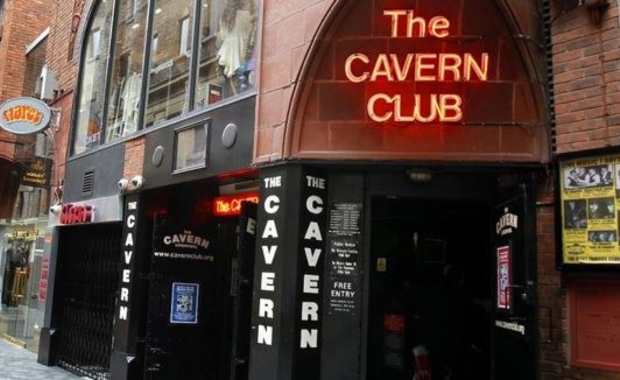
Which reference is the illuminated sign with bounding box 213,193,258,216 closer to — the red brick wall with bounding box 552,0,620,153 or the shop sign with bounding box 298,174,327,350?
the shop sign with bounding box 298,174,327,350

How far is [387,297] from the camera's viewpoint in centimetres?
812

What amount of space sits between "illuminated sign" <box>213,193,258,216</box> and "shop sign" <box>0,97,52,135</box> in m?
5.11

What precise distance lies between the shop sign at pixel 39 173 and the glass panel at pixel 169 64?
15.4ft

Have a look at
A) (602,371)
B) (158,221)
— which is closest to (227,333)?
(158,221)

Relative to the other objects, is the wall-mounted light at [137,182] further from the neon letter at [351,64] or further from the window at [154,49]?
the neon letter at [351,64]

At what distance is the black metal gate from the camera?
415 inches

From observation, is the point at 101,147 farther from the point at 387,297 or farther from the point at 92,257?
the point at 387,297

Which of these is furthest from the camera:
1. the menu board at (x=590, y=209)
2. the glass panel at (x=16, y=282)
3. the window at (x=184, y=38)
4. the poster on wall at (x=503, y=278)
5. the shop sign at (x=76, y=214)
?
the glass panel at (x=16, y=282)

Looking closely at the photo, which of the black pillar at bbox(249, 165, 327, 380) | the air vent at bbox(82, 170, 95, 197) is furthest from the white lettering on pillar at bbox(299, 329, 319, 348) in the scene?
the air vent at bbox(82, 170, 95, 197)

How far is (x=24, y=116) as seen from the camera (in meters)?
12.3

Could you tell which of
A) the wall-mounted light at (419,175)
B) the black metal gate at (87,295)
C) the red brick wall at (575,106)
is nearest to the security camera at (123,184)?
the black metal gate at (87,295)

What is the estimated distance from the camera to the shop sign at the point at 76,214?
10.7 m

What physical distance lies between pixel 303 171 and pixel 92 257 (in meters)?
6.44

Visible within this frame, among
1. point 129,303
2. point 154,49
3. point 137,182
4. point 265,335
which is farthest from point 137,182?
point 265,335
